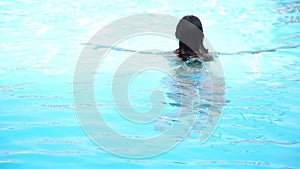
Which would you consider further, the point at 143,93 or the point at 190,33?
the point at 190,33

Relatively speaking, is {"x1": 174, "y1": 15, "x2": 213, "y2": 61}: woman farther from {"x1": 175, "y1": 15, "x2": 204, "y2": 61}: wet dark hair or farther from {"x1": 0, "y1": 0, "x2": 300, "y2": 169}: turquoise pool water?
{"x1": 0, "y1": 0, "x2": 300, "y2": 169}: turquoise pool water

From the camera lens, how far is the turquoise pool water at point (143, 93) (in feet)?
12.5

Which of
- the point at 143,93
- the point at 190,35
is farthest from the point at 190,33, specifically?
the point at 143,93

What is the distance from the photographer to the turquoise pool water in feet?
12.5

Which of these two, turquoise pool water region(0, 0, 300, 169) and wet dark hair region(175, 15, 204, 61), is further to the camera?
wet dark hair region(175, 15, 204, 61)

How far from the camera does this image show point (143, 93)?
5457 mm

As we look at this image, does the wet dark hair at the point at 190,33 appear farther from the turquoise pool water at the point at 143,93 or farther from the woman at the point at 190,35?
the turquoise pool water at the point at 143,93

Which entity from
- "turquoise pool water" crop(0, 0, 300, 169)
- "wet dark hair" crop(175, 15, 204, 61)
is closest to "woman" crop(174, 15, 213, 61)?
"wet dark hair" crop(175, 15, 204, 61)

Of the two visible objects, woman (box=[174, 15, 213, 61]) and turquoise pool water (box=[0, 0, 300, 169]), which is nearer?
turquoise pool water (box=[0, 0, 300, 169])

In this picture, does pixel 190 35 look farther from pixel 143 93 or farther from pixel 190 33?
pixel 143 93

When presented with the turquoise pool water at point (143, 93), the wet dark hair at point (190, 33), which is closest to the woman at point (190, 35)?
the wet dark hair at point (190, 33)

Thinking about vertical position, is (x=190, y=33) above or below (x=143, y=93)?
above

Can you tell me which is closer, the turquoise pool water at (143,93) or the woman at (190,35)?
the turquoise pool water at (143,93)

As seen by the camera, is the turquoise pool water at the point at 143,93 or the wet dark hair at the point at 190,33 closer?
the turquoise pool water at the point at 143,93
